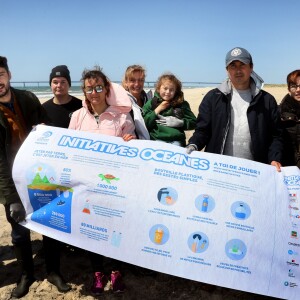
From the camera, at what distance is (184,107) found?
12.8 feet

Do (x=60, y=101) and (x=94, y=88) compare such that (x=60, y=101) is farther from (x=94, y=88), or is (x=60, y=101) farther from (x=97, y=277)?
(x=97, y=277)

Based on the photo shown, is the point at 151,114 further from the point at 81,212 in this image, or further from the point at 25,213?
the point at 25,213

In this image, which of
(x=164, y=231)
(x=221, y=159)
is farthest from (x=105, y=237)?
(x=221, y=159)

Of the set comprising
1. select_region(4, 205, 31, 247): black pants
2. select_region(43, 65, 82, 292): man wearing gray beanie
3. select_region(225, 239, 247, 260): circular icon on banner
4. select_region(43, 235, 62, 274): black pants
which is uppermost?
select_region(43, 65, 82, 292): man wearing gray beanie

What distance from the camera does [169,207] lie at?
112 inches

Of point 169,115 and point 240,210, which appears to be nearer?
point 240,210

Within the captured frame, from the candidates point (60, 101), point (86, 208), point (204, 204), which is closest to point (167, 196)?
point (204, 204)

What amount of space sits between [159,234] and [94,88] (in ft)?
5.38

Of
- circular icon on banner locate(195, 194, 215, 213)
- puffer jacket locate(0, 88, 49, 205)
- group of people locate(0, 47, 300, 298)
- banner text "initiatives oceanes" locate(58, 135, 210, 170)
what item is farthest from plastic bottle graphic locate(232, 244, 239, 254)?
puffer jacket locate(0, 88, 49, 205)

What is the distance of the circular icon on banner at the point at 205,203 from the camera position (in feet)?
9.23

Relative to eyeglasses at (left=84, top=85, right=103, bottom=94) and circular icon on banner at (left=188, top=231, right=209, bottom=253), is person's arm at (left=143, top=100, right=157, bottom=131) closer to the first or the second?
eyeglasses at (left=84, top=85, right=103, bottom=94)

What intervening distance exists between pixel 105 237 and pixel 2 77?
1.79 m

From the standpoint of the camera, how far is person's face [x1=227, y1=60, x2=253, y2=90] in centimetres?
320

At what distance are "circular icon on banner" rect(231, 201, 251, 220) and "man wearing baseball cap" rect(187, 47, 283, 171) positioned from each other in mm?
649
